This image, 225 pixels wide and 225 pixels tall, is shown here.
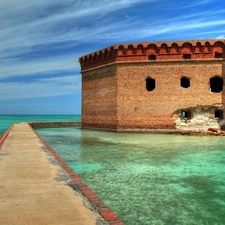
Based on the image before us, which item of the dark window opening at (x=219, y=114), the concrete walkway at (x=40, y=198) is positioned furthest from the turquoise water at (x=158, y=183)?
the dark window opening at (x=219, y=114)

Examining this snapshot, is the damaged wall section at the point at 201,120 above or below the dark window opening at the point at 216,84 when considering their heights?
below

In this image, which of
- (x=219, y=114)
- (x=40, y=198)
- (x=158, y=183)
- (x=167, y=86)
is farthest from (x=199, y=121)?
(x=40, y=198)

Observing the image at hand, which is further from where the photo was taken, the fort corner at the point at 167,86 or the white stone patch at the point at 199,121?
the white stone patch at the point at 199,121

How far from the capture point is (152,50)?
18047 mm

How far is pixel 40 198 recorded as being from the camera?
3799 mm

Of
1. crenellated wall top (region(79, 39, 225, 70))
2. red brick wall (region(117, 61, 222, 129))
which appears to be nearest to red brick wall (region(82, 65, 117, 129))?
red brick wall (region(117, 61, 222, 129))

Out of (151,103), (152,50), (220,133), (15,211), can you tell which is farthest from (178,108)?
(15,211)

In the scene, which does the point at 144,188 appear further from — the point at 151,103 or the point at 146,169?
the point at 151,103

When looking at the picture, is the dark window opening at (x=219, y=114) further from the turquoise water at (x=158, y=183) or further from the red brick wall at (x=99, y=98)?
the turquoise water at (x=158, y=183)

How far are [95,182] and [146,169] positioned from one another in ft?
5.57

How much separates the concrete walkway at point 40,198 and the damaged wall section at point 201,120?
42.5 feet

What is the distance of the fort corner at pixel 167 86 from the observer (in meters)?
17.5

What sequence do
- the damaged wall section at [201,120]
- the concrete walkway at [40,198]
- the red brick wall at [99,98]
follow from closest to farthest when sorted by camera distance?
the concrete walkway at [40,198], the damaged wall section at [201,120], the red brick wall at [99,98]

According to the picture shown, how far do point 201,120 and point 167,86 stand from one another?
3.06 m
